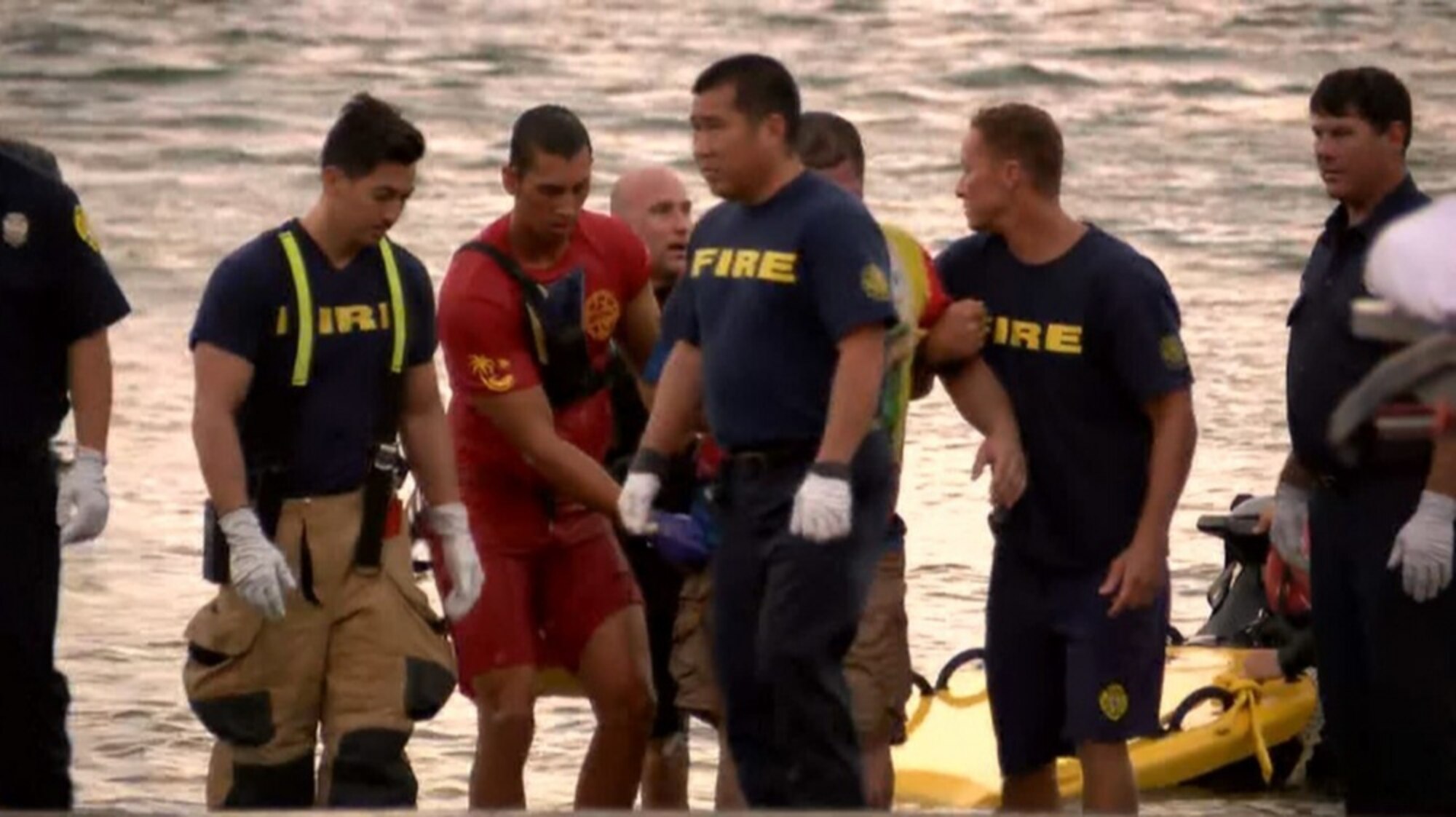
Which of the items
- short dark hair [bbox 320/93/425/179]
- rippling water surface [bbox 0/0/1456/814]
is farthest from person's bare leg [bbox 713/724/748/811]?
rippling water surface [bbox 0/0/1456/814]

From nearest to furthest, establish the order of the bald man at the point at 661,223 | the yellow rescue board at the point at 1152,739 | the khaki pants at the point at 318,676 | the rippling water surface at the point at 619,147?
the khaki pants at the point at 318,676 < the bald man at the point at 661,223 < the yellow rescue board at the point at 1152,739 < the rippling water surface at the point at 619,147

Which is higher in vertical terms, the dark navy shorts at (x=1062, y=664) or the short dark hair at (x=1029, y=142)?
the short dark hair at (x=1029, y=142)

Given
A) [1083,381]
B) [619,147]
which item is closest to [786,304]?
[1083,381]

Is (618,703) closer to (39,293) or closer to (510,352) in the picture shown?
(510,352)

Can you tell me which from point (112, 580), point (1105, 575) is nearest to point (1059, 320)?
point (1105, 575)

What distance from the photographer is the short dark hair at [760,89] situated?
8.70m

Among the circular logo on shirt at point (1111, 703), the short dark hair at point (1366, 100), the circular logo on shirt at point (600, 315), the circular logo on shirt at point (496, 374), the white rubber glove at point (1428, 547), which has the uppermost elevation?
the short dark hair at point (1366, 100)

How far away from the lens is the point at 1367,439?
8.84 meters

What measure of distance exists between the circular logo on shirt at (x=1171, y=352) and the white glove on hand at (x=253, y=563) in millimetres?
1944

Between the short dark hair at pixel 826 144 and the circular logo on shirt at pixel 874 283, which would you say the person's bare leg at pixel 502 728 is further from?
the circular logo on shirt at pixel 874 283

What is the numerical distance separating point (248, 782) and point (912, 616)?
4.70m

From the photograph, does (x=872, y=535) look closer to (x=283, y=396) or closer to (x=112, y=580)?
(x=283, y=396)

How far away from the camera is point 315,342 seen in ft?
28.7

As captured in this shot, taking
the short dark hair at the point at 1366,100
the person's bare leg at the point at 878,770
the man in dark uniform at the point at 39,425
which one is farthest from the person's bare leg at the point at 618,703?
the short dark hair at the point at 1366,100
